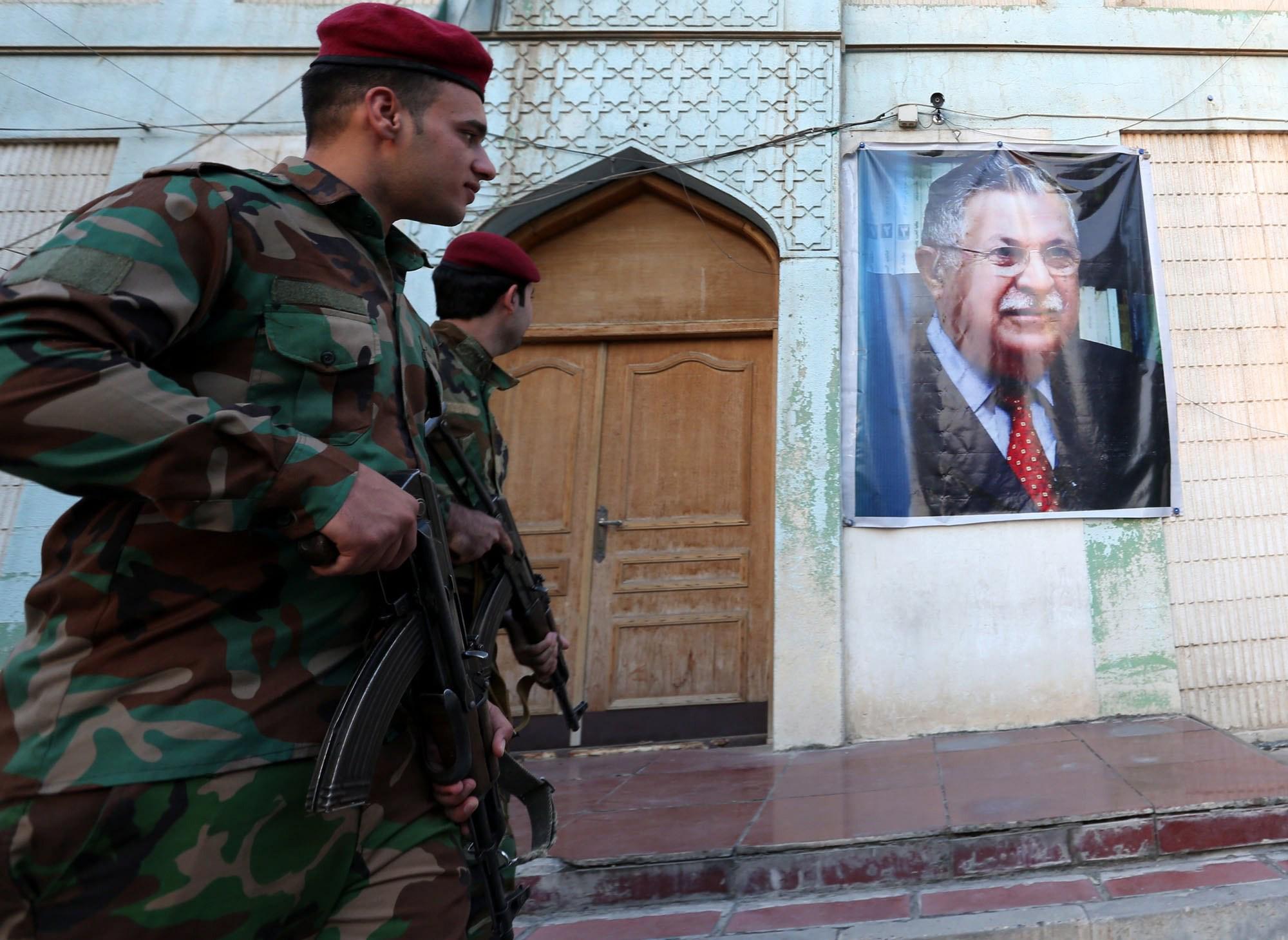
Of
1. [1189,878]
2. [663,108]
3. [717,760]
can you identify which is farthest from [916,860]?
[663,108]

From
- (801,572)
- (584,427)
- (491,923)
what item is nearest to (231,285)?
(491,923)

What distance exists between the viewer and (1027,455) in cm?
470

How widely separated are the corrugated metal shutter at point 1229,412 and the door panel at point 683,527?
81.1 inches

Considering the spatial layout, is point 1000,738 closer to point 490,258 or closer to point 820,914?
point 820,914

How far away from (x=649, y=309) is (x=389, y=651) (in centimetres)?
443

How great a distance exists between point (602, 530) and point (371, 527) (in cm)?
418

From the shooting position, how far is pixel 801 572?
459 cm

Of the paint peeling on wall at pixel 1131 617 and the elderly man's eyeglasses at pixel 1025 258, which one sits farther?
the elderly man's eyeglasses at pixel 1025 258

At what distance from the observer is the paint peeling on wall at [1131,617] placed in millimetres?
4469

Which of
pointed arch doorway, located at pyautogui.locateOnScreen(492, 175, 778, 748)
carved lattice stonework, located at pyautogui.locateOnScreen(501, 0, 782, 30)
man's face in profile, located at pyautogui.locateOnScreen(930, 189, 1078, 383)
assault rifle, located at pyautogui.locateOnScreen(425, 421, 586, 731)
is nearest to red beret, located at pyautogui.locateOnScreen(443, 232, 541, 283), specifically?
assault rifle, located at pyautogui.locateOnScreen(425, 421, 586, 731)

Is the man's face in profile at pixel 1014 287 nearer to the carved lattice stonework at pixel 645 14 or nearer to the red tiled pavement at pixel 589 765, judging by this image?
the carved lattice stonework at pixel 645 14

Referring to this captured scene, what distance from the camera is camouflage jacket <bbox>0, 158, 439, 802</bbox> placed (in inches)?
36.5

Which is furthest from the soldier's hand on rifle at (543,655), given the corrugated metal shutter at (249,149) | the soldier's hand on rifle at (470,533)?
the corrugated metal shutter at (249,149)

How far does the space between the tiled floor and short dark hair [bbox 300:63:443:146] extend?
2198 mm
